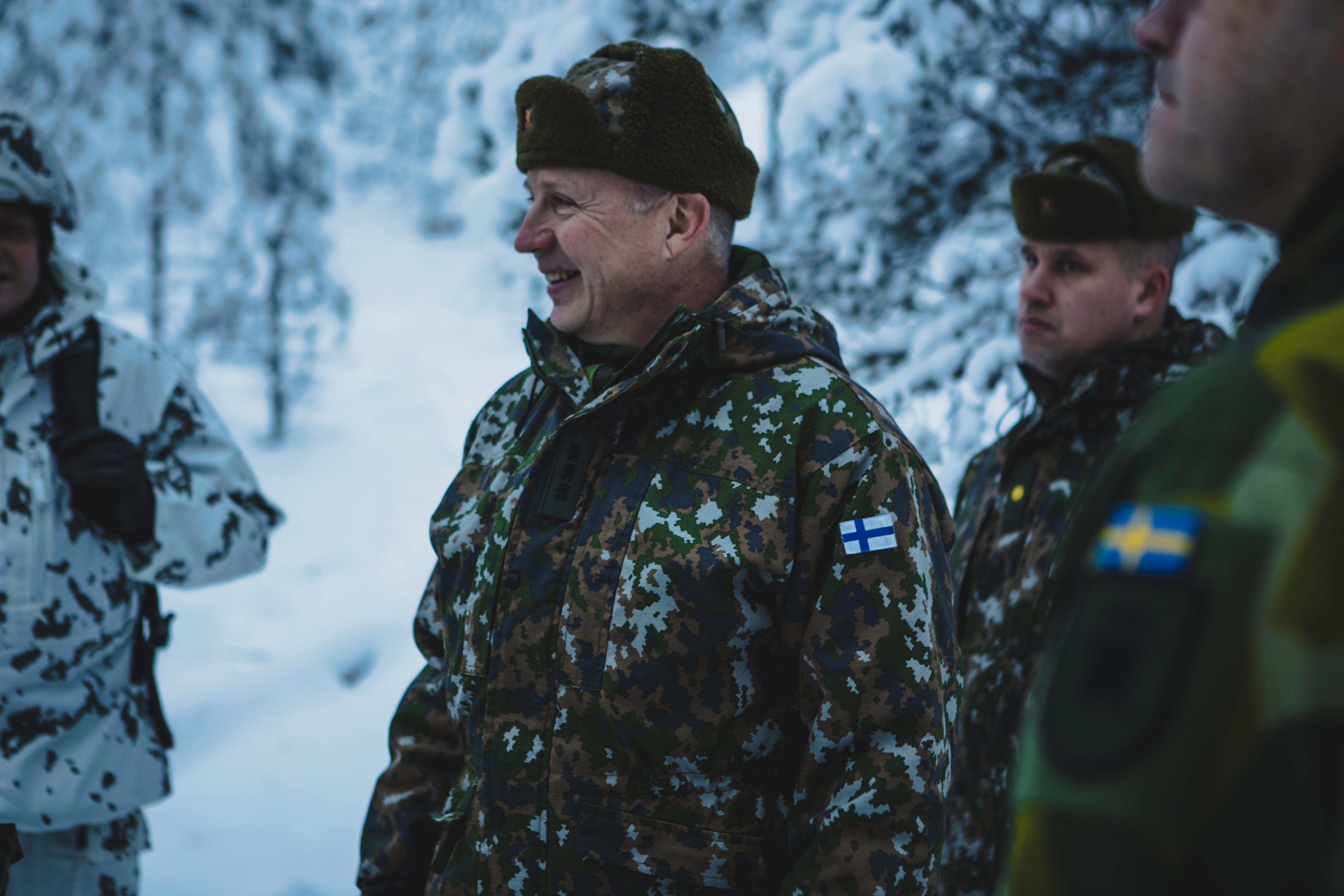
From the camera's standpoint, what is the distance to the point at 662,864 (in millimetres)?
1539

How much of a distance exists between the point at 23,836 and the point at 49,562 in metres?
0.66

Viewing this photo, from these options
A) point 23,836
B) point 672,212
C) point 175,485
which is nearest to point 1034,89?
point 672,212

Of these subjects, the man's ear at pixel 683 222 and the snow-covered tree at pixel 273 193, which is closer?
the man's ear at pixel 683 222

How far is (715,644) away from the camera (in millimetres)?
1560

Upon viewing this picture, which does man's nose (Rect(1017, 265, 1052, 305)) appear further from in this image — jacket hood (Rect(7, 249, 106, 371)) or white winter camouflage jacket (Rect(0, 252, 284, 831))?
jacket hood (Rect(7, 249, 106, 371))

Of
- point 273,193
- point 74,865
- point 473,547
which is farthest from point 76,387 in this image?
point 273,193

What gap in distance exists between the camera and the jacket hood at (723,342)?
164 centimetres

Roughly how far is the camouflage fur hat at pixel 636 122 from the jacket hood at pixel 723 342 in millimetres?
237

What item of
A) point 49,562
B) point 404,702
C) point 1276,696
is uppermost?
point 49,562

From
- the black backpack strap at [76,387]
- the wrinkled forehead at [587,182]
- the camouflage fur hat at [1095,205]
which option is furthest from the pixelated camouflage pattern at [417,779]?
the camouflage fur hat at [1095,205]

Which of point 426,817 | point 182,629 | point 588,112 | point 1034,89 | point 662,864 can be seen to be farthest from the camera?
point 182,629

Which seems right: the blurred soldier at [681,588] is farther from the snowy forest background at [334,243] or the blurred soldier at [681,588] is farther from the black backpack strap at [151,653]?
the snowy forest background at [334,243]

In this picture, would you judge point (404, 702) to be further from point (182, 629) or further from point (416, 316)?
point (416, 316)

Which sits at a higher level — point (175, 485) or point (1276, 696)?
point (175, 485)
